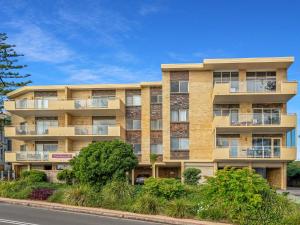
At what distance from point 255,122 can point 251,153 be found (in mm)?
2821

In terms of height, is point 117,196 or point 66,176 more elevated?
point 117,196

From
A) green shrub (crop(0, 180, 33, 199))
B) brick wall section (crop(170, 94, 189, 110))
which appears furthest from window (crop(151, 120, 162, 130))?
green shrub (crop(0, 180, 33, 199))

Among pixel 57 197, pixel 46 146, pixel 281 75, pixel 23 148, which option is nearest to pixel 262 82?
pixel 281 75

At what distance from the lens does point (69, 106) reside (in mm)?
43656

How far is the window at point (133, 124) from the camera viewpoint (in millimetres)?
44625

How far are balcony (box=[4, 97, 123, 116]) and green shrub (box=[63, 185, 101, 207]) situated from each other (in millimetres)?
20232

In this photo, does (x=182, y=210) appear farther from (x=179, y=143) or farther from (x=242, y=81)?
(x=179, y=143)

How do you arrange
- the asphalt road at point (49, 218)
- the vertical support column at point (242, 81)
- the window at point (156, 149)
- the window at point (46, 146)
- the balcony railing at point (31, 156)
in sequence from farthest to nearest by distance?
the window at point (46, 146) → the balcony railing at point (31, 156) → the window at point (156, 149) → the vertical support column at point (242, 81) → the asphalt road at point (49, 218)

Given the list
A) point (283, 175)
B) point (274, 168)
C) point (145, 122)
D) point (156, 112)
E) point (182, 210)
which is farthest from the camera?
point (145, 122)

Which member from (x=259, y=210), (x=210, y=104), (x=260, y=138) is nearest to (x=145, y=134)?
(x=210, y=104)

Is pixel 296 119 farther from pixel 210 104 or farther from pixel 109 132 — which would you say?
pixel 109 132

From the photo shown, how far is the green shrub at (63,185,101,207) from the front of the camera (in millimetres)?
22300

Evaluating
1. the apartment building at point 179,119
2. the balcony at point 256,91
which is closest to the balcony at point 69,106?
the apartment building at point 179,119

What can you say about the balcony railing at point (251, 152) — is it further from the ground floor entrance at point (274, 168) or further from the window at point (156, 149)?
the window at point (156, 149)
